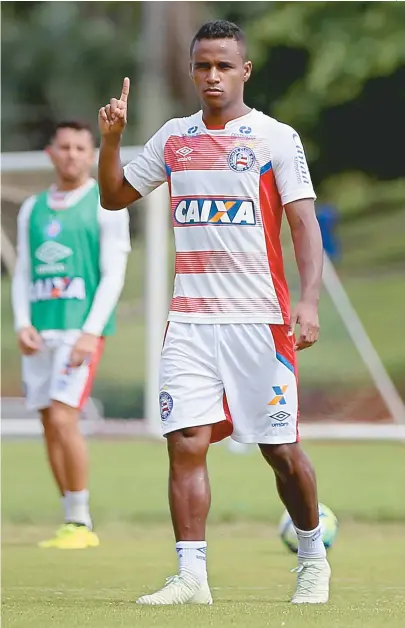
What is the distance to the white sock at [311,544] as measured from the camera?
7008 mm

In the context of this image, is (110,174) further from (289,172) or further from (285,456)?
(285,456)

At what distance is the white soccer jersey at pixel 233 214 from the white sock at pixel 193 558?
977 mm

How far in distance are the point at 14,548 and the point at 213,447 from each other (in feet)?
24.8

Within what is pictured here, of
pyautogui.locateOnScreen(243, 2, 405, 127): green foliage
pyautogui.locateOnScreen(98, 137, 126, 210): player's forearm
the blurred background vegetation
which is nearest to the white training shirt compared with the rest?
pyautogui.locateOnScreen(98, 137, 126, 210): player's forearm

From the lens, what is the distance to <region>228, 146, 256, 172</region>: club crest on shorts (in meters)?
6.84

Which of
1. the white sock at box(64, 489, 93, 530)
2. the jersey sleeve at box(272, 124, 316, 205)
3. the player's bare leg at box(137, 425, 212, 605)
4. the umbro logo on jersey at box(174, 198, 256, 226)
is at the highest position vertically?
the jersey sleeve at box(272, 124, 316, 205)

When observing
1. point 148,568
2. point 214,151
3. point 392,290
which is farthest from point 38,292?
point 392,290

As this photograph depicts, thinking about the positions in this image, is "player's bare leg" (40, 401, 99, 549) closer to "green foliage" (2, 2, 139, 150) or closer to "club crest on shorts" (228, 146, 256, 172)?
"club crest on shorts" (228, 146, 256, 172)

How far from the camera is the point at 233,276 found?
6.90 meters

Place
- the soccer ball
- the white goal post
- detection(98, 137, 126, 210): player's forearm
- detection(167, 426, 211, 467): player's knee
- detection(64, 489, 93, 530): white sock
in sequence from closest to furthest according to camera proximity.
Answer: detection(167, 426, 211, 467): player's knee, detection(98, 137, 126, 210): player's forearm, the soccer ball, detection(64, 489, 93, 530): white sock, the white goal post

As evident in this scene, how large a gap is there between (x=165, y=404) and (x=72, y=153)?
12.2ft

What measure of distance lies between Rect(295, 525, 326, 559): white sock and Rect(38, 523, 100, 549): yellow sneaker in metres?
2.72

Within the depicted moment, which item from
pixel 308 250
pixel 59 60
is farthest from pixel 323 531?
pixel 59 60

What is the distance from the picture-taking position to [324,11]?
2638 centimetres
